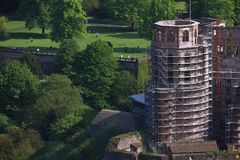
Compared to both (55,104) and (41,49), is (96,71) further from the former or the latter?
(41,49)

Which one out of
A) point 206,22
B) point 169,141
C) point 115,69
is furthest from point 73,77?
point 169,141

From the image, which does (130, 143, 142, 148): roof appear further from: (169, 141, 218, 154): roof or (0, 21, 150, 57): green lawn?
(0, 21, 150, 57): green lawn

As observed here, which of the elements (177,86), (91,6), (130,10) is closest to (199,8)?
(130,10)

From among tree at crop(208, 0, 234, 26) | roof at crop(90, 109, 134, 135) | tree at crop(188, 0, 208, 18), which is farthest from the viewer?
tree at crop(188, 0, 208, 18)

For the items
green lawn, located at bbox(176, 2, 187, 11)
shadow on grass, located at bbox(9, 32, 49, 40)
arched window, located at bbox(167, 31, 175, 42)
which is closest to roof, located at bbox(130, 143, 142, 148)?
arched window, located at bbox(167, 31, 175, 42)

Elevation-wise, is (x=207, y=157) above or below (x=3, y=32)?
below
